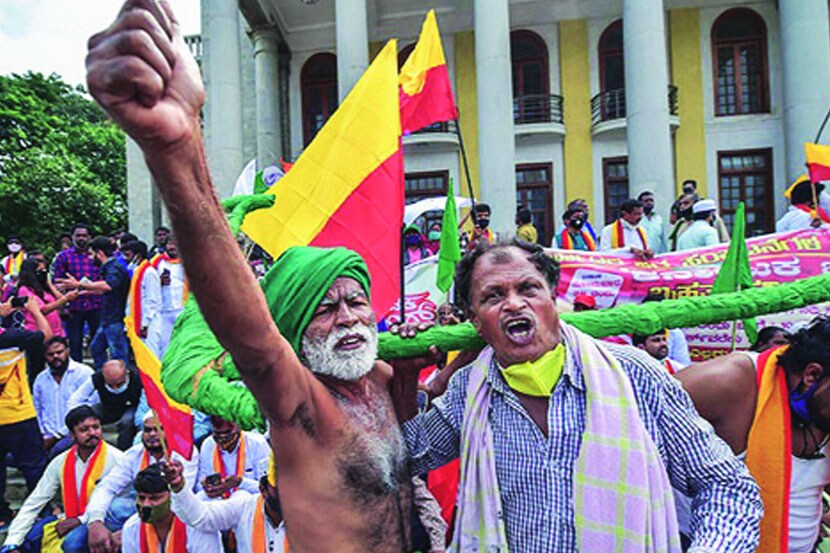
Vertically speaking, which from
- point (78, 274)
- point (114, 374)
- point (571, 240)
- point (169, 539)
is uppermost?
point (571, 240)

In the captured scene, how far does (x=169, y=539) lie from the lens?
471 cm

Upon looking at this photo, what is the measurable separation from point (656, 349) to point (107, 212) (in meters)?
28.2

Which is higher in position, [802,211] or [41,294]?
[802,211]

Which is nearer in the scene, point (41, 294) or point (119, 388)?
point (119, 388)

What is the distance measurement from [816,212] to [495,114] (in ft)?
27.3

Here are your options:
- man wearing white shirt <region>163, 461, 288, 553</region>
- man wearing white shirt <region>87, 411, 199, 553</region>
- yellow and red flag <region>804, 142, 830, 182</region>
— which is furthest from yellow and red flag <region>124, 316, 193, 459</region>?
yellow and red flag <region>804, 142, 830, 182</region>

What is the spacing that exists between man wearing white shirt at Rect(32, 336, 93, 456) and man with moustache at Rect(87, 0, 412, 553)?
18.0 ft

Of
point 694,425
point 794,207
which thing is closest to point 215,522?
point 694,425

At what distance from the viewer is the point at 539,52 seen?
18000 millimetres

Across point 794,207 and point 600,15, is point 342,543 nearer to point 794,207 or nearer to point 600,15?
point 794,207

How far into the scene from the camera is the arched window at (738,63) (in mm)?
17188

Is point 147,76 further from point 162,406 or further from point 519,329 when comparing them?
point 162,406

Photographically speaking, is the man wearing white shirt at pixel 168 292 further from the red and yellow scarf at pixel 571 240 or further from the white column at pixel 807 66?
the white column at pixel 807 66

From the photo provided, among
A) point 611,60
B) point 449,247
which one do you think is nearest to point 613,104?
point 611,60
